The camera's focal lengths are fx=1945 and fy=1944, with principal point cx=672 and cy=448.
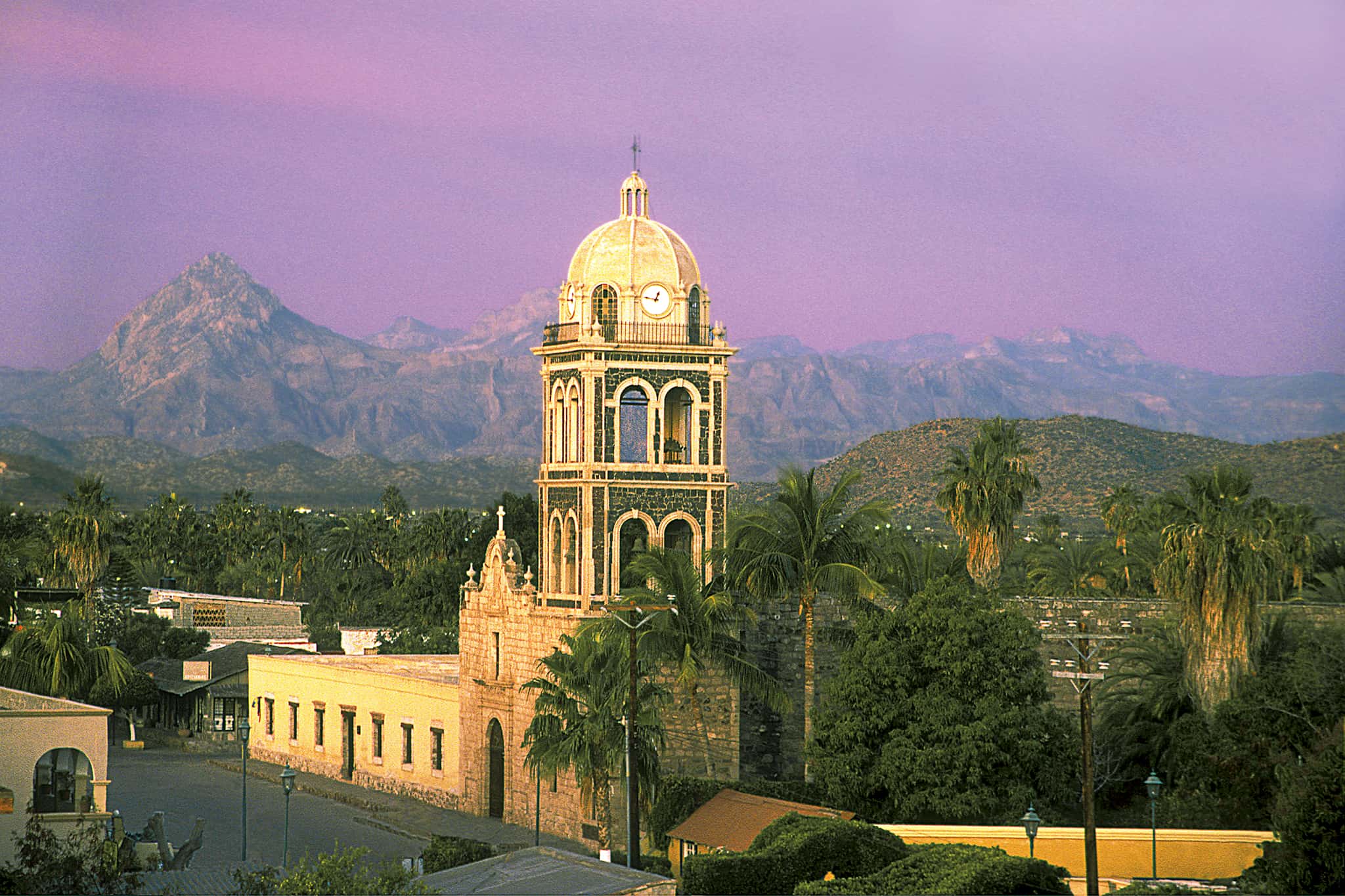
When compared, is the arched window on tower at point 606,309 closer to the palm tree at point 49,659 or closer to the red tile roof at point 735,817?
the red tile roof at point 735,817

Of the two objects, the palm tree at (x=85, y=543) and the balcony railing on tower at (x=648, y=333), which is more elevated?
the balcony railing on tower at (x=648, y=333)

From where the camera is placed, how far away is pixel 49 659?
55.8 m

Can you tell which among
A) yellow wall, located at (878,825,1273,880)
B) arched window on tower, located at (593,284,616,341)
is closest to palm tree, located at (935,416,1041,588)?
arched window on tower, located at (593,284,616,341)

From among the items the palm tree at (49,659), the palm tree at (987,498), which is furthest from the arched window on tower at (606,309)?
the palm tree at (49,659)

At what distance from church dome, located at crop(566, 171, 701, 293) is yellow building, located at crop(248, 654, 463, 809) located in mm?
10850

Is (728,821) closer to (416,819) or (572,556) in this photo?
(572,556)

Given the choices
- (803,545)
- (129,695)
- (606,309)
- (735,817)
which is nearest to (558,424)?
(606,309)

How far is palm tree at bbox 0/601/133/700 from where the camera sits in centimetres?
5462

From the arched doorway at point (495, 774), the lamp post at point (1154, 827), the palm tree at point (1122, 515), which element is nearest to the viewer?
the lamp post at point (1154, 827)

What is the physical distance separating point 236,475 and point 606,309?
411 inches

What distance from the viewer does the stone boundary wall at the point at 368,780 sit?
4719 cm

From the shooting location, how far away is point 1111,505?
72.2 meters

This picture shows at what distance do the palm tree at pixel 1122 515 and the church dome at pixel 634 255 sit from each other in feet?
74.2

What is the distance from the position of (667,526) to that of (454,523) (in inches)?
2221
